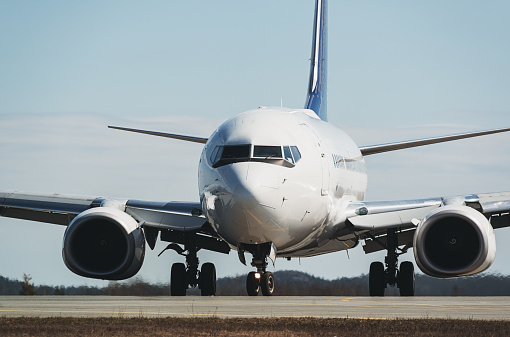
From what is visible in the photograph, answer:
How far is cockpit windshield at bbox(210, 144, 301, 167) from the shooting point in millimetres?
18469

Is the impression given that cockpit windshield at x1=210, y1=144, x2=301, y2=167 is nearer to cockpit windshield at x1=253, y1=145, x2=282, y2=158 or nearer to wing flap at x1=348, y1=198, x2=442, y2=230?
cockpit windshield at x1=253, y1=145, x2=282, y2=158

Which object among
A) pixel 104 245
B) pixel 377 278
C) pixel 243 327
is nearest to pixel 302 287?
pixel 377 278

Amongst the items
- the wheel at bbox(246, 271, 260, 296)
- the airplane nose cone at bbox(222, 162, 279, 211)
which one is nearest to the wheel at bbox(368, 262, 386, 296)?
the wheel at bbox(246, 271, 260, 296)

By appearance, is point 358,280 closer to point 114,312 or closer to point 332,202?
point 332,202

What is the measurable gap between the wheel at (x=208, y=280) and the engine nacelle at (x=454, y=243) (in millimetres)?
5382

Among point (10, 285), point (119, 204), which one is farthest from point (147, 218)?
point (10, 285)

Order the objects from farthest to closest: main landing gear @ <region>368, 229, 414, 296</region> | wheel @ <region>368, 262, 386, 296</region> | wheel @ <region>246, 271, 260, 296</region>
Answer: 1. wheel @ <region>368, 262, 386, 296</region>
2. main landing gear @ <region>368, 229, 414, 296</region>
3. wheel @ <region>246, 271, 260, 296</region>

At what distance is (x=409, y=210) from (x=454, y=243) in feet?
7.14

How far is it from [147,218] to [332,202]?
13.9 ft

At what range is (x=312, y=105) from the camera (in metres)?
32.0

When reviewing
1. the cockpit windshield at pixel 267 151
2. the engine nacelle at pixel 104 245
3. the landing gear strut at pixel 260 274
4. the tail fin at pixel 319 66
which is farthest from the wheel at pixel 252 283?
the tail fin at pixel 319 66

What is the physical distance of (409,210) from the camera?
22.0 m

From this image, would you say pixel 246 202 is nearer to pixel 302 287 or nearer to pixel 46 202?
pixel 46 202

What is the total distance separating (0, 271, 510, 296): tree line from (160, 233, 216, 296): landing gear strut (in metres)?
1.33
